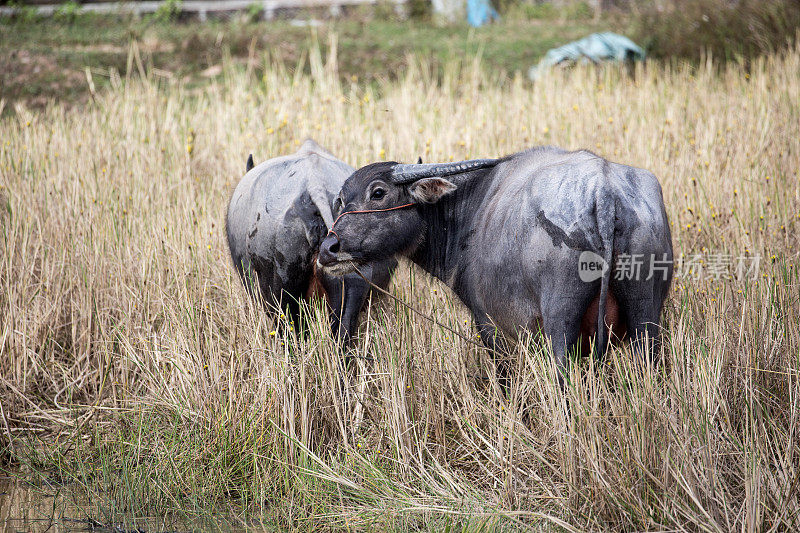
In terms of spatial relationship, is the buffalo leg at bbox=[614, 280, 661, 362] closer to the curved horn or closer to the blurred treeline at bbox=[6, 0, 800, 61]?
the curved horn

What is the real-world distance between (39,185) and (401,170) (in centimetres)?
417

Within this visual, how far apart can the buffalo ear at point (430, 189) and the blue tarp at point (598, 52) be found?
7.60m

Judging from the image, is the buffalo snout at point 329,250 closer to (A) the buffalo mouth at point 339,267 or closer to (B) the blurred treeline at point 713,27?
(A) the buffalo mouth at point 339,267

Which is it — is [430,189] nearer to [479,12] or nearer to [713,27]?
[713,27]

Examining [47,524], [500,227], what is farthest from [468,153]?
[47,524]

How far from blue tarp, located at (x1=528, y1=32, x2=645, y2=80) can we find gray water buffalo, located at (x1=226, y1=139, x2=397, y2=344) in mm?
7463

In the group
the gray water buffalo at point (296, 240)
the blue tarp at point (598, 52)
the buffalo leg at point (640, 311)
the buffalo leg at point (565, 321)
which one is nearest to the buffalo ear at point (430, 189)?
the gray water buffalo at point (296, 240)

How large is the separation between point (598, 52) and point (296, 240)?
28.4ft

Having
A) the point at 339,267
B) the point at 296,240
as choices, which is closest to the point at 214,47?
the point at 296,240

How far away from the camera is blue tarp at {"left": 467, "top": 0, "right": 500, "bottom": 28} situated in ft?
55.6

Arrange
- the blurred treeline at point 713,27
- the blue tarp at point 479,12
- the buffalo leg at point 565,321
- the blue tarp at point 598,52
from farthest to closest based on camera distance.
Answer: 1. the blue tarp at point 479,12
2. the blue tarp at point 598,52
3. the blurred treeline at point 713,27
4. the buffalo leg at point 565,321

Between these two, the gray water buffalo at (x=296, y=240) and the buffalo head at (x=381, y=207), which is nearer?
the buffalo head at (x=381, y=207)

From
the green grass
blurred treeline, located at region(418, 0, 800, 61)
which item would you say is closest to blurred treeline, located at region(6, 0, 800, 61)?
blurred treeline, located at region(418, 0, 800, 61)

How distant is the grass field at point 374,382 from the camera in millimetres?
3178
